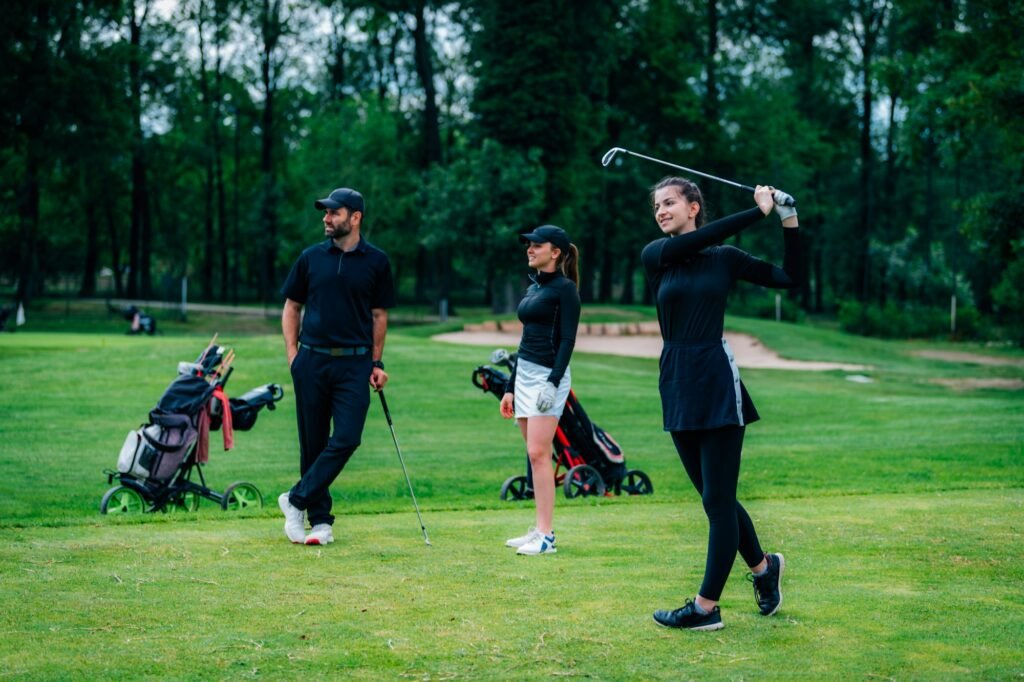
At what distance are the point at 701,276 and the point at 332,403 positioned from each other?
304cm

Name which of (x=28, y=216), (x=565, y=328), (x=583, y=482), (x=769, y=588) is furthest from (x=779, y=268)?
(x=28, y=216)

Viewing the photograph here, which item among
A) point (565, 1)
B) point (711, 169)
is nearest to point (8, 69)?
point (565, 1)

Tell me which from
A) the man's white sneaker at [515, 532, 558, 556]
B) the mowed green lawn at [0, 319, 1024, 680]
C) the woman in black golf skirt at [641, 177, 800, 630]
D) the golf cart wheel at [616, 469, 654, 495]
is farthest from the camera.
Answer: the golf cart wheel at [616, 469, 654, 495]

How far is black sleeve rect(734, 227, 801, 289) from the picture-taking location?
566 centimetres

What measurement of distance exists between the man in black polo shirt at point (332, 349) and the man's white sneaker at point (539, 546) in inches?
47.9

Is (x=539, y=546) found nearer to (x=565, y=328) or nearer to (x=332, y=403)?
(x=565, y=328)

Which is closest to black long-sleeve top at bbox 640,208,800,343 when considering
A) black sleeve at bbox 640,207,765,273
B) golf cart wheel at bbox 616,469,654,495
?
black sleeve at bbox 640,207,765,273

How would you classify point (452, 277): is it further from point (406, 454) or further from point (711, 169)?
point (406, 454)

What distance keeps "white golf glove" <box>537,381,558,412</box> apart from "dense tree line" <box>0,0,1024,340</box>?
20966mm

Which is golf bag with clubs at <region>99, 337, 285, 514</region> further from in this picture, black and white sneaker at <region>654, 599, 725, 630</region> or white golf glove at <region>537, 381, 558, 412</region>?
black and white sneaker at <region>654, 599, 725, 630</region>

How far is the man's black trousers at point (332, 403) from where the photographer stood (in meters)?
7.84

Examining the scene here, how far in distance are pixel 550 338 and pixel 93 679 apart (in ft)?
12.7

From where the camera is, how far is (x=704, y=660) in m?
5.10

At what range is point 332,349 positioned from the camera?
7875 millimetres
